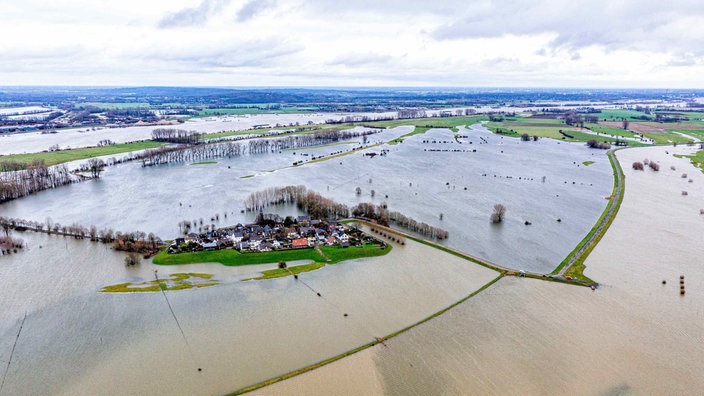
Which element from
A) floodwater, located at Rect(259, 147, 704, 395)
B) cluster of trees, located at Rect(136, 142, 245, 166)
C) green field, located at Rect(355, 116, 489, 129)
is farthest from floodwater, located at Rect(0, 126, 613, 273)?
green field, located at Rect(355, 116, 489, 129)

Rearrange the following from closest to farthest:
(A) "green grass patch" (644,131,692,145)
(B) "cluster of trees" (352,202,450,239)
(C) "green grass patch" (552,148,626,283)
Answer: (C) "green grass patch" (552,148,626,283) → (B) "cluster of trees" (352,202,450,239) → (A) "green grass patch" (644,131,692,145)

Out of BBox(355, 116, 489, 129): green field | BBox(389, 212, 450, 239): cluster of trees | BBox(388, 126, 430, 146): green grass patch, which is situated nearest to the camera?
BBox(389, 212, 450, 239): cluster of trees

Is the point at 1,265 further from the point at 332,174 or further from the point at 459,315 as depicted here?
the point at 332,174

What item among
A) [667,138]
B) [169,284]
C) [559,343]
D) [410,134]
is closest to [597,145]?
[667,138]

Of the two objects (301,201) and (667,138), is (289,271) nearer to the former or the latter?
(301,201)

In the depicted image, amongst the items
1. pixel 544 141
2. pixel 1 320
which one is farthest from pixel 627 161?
pixel 1 320

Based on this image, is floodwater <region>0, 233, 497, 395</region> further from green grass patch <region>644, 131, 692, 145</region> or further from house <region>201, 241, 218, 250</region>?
green grass patch <region>644, 131, 692, 145</region>
